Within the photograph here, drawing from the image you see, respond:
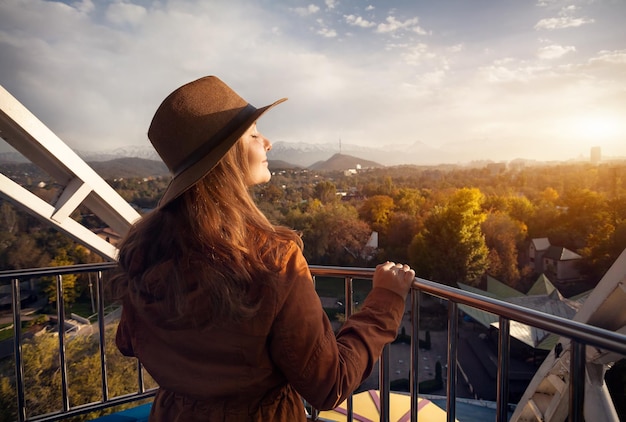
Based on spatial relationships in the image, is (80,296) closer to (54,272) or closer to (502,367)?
(54,272)

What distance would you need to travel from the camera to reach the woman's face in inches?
32.8

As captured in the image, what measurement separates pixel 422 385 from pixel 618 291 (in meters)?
10.4

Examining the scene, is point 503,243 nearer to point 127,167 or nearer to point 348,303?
point 127,167

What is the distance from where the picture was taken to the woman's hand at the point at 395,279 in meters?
0.93

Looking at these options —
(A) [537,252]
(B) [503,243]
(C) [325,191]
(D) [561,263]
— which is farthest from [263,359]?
(A) [537,252]

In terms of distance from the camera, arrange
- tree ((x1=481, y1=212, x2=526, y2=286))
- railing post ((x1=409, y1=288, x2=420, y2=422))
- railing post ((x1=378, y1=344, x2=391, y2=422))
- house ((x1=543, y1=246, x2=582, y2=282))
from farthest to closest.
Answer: tree ((x1=481, y1=212, x2=526, y2=286))
house ((x1=543, y1=246, x2=582, y2=282))
railing post ((x1=378, y1=344, x2=391, y2=422))
railing post ((x1=409, y1=288, x2=420, y2=422))

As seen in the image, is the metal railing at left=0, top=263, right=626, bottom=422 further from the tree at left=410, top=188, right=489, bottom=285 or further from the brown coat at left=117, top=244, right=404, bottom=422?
the tree at left=410, top=188, right=489, bottom=285

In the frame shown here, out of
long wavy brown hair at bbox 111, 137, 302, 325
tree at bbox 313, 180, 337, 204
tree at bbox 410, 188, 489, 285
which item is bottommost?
tree at bbox 410, 188, 489, 285

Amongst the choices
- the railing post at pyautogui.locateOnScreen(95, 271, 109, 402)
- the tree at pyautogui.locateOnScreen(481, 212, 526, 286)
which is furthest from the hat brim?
the tree at pyautogui.locateOnScreen(481, 212, 526, 286)

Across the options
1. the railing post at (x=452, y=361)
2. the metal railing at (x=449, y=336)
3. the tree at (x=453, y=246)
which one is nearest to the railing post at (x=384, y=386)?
the metal railing at (x=449, y=336)

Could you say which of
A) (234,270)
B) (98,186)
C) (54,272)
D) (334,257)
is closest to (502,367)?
(234,270)

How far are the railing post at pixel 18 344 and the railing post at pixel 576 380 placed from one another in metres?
1.82

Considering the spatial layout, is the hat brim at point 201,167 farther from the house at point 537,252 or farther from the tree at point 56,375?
the house at point 537,252

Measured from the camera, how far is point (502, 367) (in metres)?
0.96
